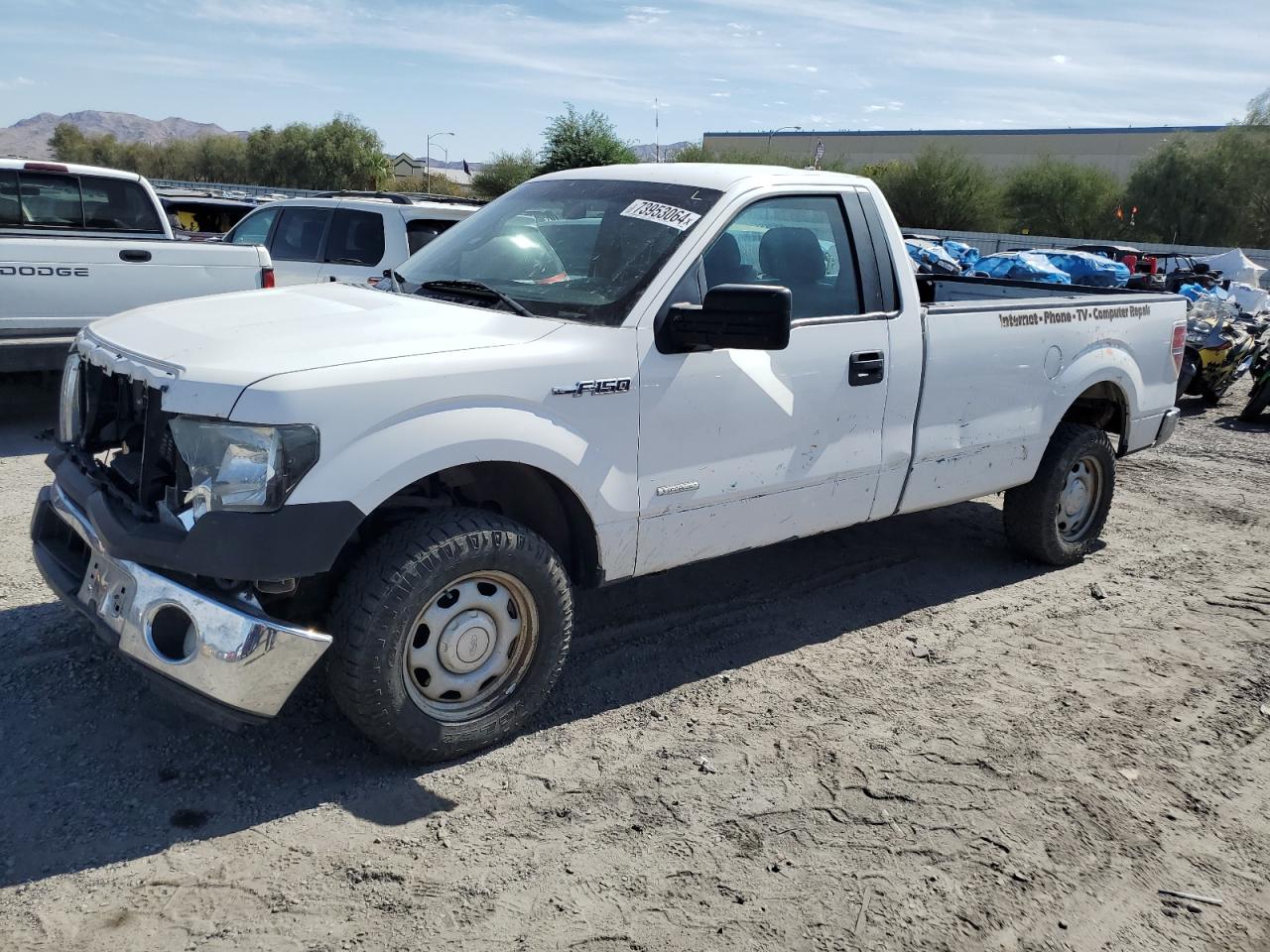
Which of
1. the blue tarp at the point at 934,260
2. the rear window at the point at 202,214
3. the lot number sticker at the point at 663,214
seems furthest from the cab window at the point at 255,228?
the blue tarp at the point at 934,260

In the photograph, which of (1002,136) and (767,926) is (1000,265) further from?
(1002,136)

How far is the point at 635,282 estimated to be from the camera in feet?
12.9

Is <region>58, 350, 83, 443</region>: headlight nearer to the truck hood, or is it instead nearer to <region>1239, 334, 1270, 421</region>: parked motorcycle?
the truck hood

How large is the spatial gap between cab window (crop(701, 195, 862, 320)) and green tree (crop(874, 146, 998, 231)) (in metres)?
46.9

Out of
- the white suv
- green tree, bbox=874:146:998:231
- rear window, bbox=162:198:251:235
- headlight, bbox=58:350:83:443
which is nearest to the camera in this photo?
headlight, bbox=58:350:83:443

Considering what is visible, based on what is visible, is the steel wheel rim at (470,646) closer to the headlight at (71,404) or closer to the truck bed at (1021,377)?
the headlight at (71,404)

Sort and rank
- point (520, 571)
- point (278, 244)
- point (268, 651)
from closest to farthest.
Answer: point (268, 651), point (520, 571), point (278, 244)

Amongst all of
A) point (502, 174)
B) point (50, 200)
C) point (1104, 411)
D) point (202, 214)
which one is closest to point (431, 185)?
point (502, 174)

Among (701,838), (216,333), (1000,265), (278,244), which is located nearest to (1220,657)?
(701,838)

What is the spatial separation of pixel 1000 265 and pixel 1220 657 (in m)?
13.0

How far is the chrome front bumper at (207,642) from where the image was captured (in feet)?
10.2

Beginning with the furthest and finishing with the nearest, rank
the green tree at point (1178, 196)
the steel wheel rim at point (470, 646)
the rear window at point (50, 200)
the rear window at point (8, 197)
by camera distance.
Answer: the green tree at point (1178, 196) → the rear window at point (50, 200) → the rear window at point (8, 197) → the steel wheel rim at point (470, 646)

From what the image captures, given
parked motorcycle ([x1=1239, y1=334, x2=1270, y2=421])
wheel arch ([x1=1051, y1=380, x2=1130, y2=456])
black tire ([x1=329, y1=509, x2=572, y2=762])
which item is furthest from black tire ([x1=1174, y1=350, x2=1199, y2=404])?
black tire ([x1=329, y1=509, x2=572, y2=762])

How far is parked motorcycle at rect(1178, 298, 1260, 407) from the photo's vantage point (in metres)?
12.0
